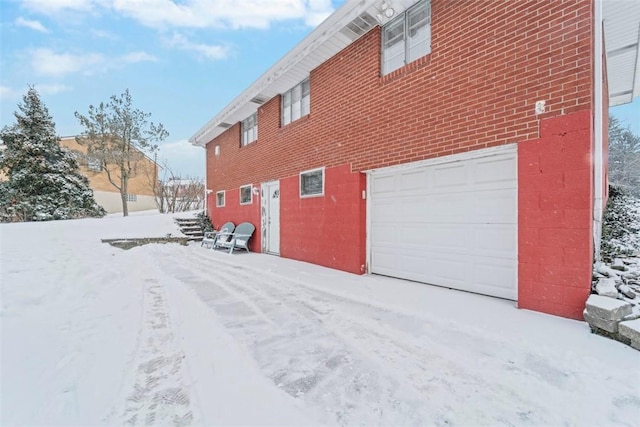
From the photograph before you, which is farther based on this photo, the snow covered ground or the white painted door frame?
the white painted door frame

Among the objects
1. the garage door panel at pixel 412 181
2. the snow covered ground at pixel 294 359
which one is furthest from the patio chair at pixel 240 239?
the garage door panel at pixel 412 181

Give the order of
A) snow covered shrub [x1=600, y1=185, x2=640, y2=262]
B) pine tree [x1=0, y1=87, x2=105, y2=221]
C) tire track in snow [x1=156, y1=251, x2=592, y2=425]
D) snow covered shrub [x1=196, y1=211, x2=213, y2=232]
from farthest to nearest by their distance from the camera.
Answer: pine tree [x1=0, y1=87, x2=105, y2=221], snow covered shrub [x1=196, y1=211, x2=213, y2=232], snow covered shrub [x1=600, y1=185, x2=640, y2=262], tire track in snow [x1=156, y1=251, x2=592, y2=425]

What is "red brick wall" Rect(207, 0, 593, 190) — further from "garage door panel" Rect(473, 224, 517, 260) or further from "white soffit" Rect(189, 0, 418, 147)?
"garage door panel" Rect(473, 224, 517, 260)

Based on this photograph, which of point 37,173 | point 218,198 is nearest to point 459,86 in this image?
point 218,198

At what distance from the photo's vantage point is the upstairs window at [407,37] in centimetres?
462

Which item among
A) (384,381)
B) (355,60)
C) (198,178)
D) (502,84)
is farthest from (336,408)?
(198,178)

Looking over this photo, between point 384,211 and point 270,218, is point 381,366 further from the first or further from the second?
point 270,218

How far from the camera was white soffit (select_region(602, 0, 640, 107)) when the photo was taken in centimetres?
441

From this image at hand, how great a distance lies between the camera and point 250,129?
394 inches

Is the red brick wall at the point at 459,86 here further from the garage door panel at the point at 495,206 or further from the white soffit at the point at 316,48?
the garage door panel at the point at 495,206

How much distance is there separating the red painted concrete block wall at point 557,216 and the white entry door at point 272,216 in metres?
6.19

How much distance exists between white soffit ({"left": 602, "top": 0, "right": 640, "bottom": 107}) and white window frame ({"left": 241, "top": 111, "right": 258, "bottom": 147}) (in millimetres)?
8390

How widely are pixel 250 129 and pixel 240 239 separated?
388cm

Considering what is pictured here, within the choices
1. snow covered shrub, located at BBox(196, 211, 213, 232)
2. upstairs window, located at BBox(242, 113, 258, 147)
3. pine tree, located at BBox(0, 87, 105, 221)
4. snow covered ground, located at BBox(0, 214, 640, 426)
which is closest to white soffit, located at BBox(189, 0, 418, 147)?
upstairs window, located at BBox(242, 113, 258, 147)
